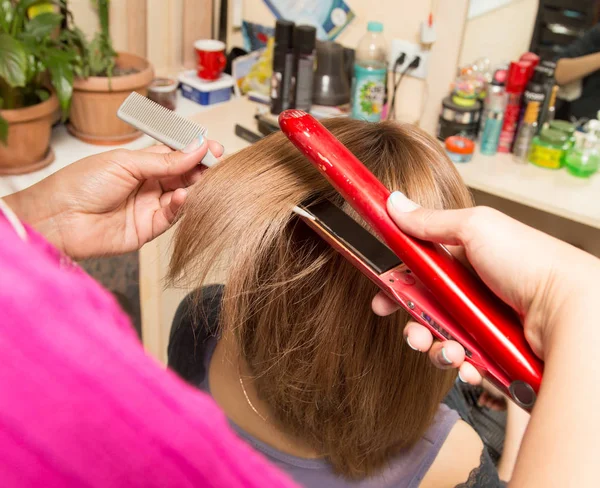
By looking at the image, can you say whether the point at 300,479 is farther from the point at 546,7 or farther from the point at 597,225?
the point at 546,7

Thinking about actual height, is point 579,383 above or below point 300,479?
above

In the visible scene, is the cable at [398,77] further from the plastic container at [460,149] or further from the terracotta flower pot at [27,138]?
the terracotta flower pot at [27,138]

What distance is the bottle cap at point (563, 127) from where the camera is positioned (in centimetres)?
133

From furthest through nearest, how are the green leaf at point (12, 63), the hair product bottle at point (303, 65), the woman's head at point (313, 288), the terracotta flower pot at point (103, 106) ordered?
1. the hair product bottle at point (303, 65)
2. the terracotta flower pot at point (103, 106)
3. the green leaf at point (12, 63)
4. the woman's head at point (313, 288)

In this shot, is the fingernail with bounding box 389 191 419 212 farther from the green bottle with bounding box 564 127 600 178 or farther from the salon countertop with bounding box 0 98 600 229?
the green bottle with bounding box 564 127 600 178

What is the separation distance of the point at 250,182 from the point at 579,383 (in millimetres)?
351

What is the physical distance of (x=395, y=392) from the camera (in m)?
0.68

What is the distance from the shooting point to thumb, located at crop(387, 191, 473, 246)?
0.49m

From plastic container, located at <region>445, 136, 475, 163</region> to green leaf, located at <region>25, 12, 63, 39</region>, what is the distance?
869mm

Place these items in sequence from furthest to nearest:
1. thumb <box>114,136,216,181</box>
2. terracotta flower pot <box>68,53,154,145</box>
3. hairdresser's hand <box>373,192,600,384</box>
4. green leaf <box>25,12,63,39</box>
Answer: terracotta flower pot <box>68,53,154,145</box> < green leaf <box>25,12,63,39</box> < thumb <box>114,136,216,181</box> < hairdresser's hand <box>373,192,600,384</box>

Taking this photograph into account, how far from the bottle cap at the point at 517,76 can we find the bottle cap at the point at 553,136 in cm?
11

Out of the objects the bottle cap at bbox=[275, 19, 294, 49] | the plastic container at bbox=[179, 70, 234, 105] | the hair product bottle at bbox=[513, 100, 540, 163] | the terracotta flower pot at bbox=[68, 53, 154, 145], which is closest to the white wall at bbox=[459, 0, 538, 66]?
the hair product bottle at bbox=[513, 100, 540, 163]

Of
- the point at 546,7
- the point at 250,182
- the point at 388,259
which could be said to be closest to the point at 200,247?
the point at 250,182

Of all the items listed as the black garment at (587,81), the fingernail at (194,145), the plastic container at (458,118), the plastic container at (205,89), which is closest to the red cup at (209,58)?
the plastic container at (205,89)
